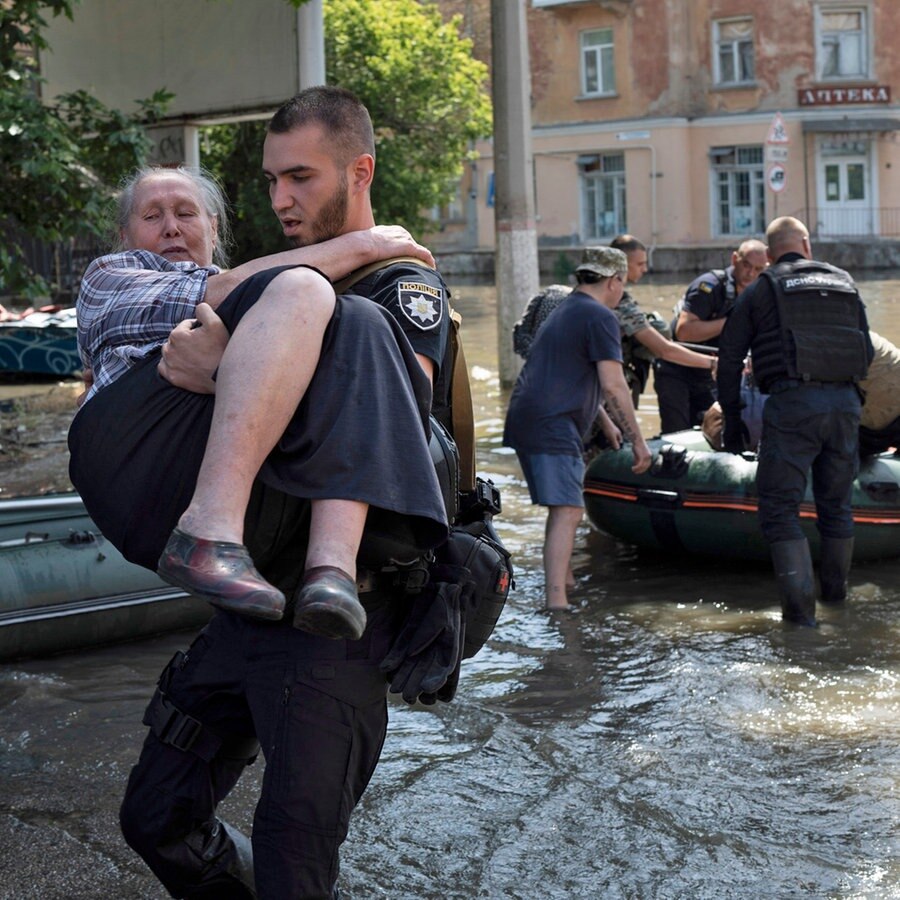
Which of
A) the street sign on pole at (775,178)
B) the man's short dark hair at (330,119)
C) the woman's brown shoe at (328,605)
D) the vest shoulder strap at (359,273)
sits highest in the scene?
the street sign on pole at (775,178)

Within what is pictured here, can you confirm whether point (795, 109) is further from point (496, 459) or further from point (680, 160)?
point (496, 459)

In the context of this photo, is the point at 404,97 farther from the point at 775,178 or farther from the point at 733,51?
the point at 733,51

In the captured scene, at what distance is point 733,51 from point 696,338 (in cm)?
3302

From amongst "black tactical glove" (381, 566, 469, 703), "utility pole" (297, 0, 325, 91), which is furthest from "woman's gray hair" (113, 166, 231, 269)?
"utility pole" (297, 0, 325, 91)

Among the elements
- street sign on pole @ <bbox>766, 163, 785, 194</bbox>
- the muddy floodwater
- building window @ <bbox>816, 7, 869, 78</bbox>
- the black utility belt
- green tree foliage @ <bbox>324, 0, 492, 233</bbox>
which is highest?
building window @ <bbox>816, 7, 869, 78</bbox>

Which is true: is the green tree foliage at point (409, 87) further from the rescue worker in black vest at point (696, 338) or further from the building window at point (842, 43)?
the rescue worker in black vest at point (696, 338)

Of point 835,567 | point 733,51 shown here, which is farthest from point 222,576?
point 733,51

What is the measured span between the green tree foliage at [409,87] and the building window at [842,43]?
15699mm

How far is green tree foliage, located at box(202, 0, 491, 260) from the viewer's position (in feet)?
85.8

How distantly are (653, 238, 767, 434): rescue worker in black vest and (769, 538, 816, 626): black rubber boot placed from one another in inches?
114

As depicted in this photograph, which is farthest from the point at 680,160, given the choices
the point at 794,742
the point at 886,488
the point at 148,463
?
the point at 148,463

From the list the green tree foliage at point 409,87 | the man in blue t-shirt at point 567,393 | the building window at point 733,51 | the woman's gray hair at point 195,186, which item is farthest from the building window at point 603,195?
the woman's gray hair at point 195,186

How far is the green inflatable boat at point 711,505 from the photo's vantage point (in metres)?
7.99

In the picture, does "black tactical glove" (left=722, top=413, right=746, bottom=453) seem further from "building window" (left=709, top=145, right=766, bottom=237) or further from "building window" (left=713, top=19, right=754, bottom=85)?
"building window" (left=713, top=19, right=754, bottom=85)
